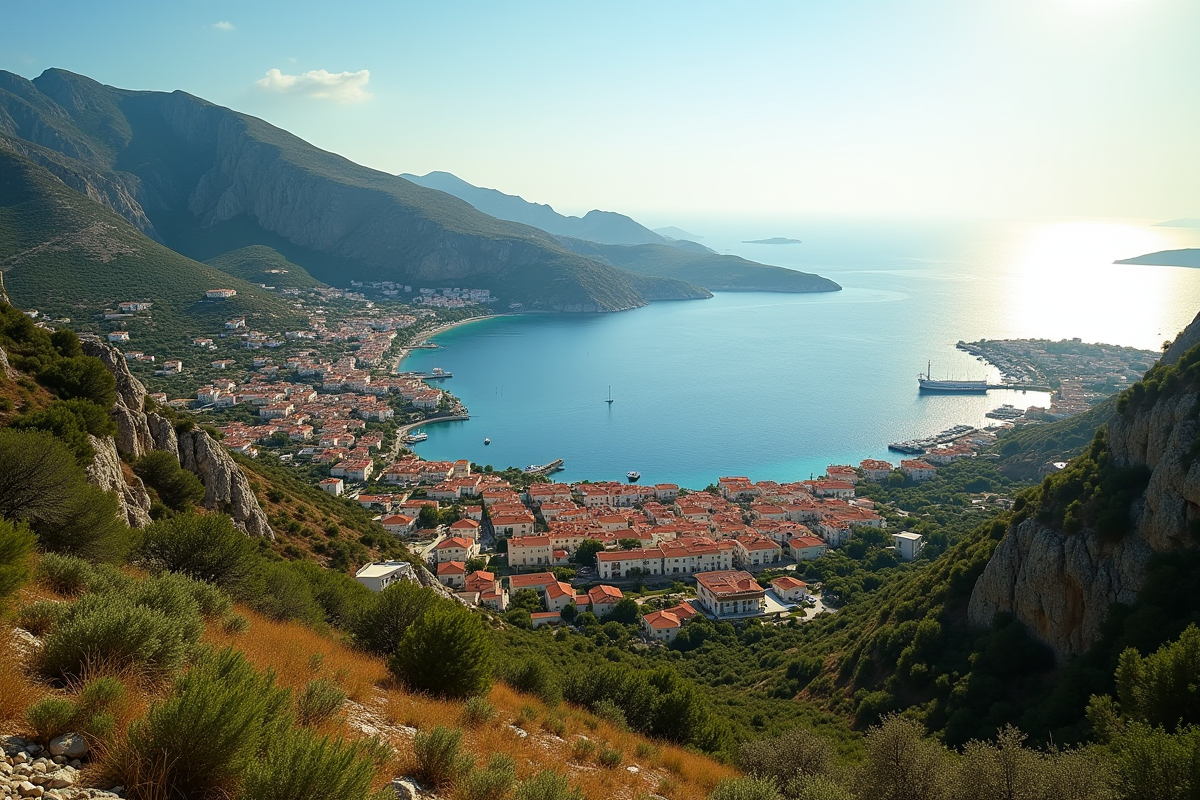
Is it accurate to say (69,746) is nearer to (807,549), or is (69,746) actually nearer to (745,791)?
(745,791)

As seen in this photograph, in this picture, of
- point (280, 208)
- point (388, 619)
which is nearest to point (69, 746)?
point (388, 619)

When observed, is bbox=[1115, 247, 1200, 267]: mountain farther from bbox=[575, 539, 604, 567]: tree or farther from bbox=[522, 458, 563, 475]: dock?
bbox=[575, 539, 604, 567]: tree

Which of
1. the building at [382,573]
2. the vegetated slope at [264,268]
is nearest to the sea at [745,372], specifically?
the building at [382,573]

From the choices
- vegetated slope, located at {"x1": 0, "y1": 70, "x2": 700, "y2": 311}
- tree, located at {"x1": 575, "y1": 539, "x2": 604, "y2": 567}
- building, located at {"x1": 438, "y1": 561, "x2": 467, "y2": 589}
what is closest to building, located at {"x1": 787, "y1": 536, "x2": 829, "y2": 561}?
tree, located at {"x1": 575, "y1": 539, "x2": 604, "y2": 567}

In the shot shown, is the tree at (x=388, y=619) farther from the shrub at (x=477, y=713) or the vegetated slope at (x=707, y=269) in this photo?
the vegetated slope at (x=707, y=269)

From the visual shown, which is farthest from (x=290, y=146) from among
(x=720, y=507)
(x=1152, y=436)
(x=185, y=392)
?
(x=1152, y=436)

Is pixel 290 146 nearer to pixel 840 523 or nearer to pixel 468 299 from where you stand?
pixel 468 299
